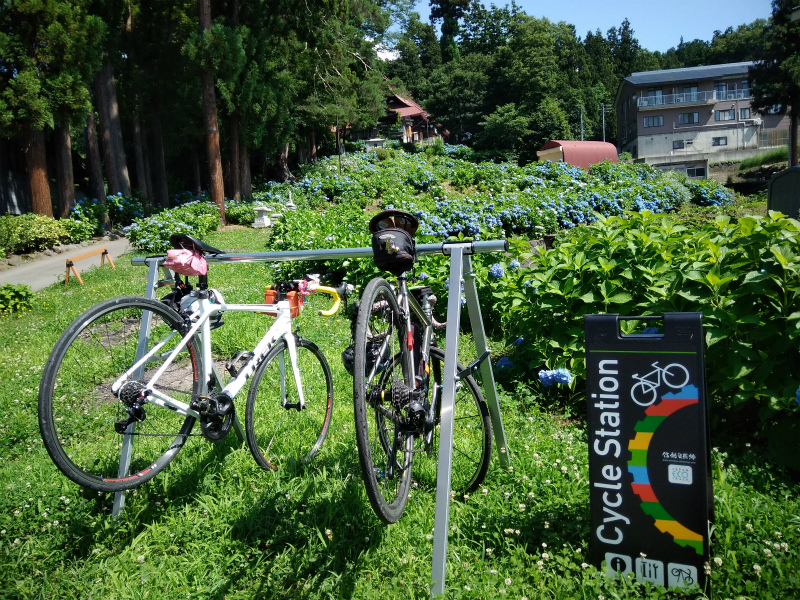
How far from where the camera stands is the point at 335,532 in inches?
112

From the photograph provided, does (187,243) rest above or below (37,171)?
below

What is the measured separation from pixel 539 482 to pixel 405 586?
1.02 metres

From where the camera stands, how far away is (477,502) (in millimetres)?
3027

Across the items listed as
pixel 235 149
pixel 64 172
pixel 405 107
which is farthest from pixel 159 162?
pixel 405 107

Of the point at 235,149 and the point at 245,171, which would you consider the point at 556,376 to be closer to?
the point at 235,149

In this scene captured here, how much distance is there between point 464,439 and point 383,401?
123cm

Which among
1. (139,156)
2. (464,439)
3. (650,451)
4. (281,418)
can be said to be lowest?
(464,439)

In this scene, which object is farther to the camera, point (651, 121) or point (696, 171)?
point (651, 121)

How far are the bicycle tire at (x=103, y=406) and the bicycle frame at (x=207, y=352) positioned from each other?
70mm

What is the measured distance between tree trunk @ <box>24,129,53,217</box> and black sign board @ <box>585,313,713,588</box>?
18123mm

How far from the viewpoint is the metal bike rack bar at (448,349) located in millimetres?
2287

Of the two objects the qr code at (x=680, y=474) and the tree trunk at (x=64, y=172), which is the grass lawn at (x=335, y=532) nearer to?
the qr code at (x=680, y=474)

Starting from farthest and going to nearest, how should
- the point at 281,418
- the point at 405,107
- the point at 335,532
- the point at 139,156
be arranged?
the point at 405,107
the point at 139,156
the point at 281,418
the point at 335,532

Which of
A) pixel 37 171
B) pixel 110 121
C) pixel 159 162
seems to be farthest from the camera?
pixel 159 162
